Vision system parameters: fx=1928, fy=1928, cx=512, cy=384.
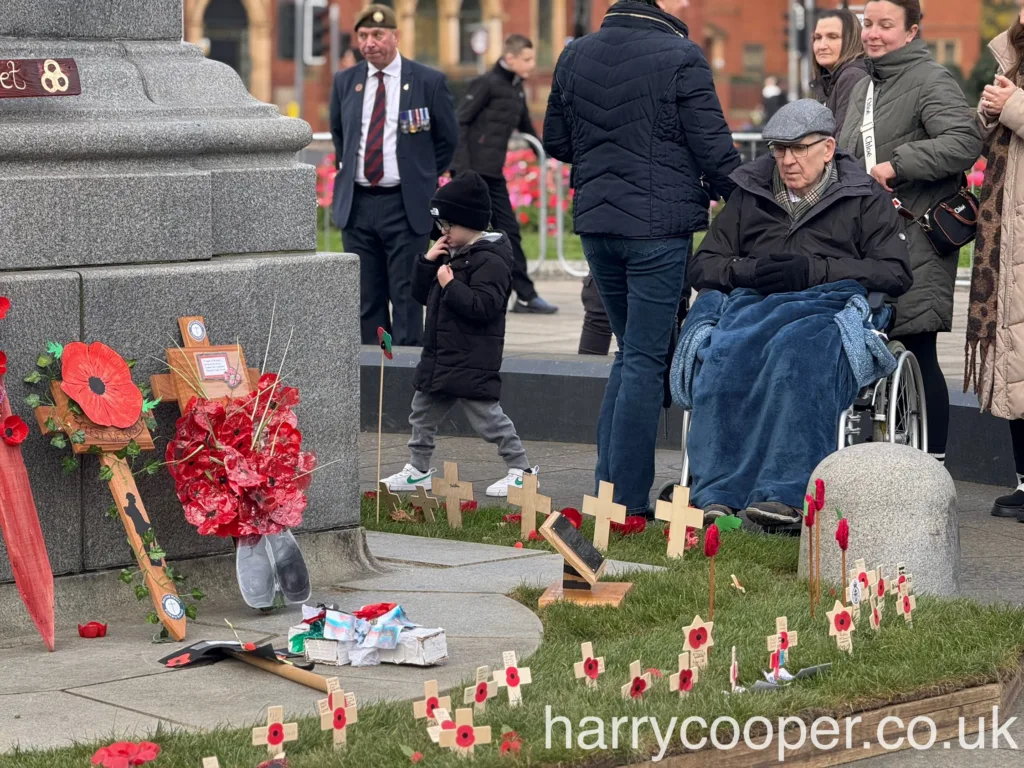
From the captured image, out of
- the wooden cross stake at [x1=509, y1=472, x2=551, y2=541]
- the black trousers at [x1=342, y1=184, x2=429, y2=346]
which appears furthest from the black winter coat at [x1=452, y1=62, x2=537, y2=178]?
the wooden cross stake at [x1=509, y1=472, x2=551, y2=541]

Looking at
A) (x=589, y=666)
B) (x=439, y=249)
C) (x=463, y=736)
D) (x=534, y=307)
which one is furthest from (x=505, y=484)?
(x=534, y=307)

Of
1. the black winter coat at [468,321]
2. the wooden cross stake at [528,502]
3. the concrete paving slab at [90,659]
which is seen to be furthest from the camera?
the black winter coat at [468,321]

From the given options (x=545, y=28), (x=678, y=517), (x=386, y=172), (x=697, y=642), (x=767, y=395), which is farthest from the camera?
(x=545, y=28)

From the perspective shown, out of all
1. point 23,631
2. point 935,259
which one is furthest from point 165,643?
point 935,259

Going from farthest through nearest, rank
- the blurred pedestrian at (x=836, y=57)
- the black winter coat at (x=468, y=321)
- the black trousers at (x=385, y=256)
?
the black trousers at (x=385, y=256) → the blurred pedestrian at (x=836, y=57) → the black winter coat at (x=468, y=321)

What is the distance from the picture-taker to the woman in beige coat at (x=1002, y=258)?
7164mm

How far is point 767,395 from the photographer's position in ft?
22.6

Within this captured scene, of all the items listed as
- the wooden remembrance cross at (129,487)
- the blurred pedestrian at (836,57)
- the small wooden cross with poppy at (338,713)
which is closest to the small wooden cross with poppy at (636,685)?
the small wooden cross with poppy at (338,713)

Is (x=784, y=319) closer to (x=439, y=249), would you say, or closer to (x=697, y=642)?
(x=439, y=249)

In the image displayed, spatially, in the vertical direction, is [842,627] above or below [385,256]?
below

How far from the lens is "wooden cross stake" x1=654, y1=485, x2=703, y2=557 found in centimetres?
629

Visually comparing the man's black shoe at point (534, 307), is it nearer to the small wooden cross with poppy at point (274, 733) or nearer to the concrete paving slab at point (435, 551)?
the concrete paving slab at point (435, 551)

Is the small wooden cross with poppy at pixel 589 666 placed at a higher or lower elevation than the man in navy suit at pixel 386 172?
lower

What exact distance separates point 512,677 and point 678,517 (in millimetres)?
1993
